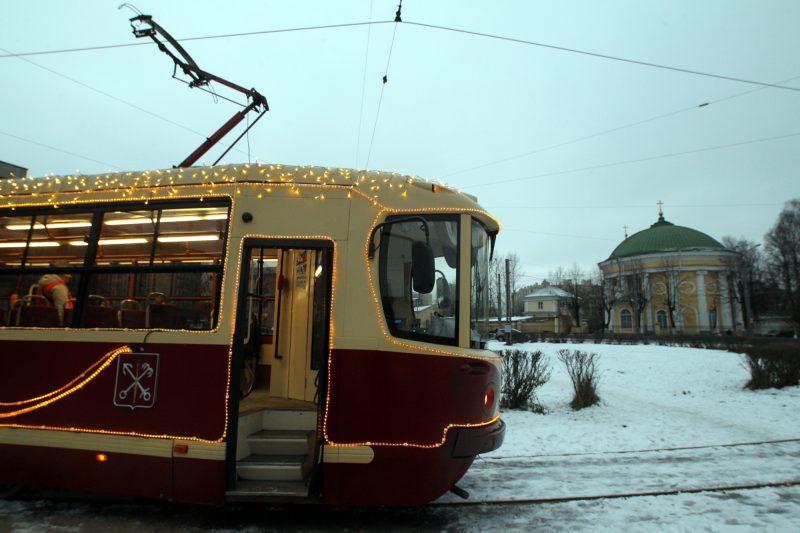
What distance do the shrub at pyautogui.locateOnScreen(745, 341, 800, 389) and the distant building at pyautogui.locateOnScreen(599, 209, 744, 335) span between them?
5085 cm

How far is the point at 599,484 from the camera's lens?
5633mm

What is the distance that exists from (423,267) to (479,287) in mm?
970

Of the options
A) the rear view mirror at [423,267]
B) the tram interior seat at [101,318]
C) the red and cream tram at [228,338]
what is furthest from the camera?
the tram interior seat at [101,318]

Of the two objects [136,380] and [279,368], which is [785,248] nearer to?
[279,368]

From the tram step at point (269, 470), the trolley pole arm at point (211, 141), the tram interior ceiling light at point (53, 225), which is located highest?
the trolley pole arm at point (211, 141)

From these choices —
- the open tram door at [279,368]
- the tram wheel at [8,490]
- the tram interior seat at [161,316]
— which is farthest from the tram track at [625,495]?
the tram wheel at [8,490]

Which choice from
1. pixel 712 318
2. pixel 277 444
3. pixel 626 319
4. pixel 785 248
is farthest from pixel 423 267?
pixel 626 319

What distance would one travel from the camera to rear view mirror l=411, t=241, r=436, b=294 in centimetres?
396

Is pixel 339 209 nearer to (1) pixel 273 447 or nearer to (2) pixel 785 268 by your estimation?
(1) pixel 273 447

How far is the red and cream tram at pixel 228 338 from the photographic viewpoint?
408 cm

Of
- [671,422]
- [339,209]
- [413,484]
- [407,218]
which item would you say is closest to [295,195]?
[339,209]

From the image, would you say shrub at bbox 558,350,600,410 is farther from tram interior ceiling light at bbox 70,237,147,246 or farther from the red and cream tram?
tram interior ceiling light at bbox 70,237,147,246

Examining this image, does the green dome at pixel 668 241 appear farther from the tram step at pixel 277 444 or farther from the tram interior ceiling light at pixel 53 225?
the tram interior ceiling light at pixel 53 225

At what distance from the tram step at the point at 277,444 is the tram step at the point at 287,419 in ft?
0.76
